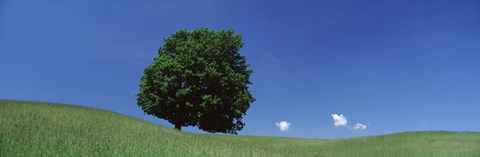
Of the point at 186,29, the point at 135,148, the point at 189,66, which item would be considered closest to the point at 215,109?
the point at 189,66

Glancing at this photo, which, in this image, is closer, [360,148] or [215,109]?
[360,148]

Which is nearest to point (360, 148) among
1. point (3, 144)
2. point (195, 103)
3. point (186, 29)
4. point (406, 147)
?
point (406, 147)

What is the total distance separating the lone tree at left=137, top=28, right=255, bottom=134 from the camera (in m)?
35.1

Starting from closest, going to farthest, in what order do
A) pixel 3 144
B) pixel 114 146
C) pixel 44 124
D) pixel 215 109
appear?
pixel 3 144 < pixel 114 146 < pixel 44 124 < pixel 215 109

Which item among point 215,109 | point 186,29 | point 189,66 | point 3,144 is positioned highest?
point 186,29

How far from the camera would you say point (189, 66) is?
116 feet

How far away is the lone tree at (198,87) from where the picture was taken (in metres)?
35.1

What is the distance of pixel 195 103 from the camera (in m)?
35.3

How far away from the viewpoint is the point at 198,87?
3506 centimetres

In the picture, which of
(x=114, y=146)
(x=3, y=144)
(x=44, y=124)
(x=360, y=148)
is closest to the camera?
(x=3, y=144)

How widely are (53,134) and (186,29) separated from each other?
24950 millimetres

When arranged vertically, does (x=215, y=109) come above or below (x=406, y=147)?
above

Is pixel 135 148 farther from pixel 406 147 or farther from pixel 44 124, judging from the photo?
pixel 406 147

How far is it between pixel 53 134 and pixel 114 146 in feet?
8.03
